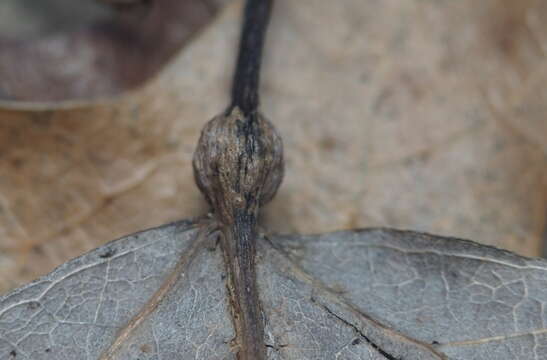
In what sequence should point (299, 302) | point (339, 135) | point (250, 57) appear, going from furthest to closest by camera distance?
1. point (339, 135)
2. point (250, 57)
3. point (299, 302)

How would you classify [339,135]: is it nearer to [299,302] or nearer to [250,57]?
[250,57]

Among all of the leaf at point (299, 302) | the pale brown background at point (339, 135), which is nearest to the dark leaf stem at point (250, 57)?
the pale brown background at point (339, 135)

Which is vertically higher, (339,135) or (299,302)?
(339,135)

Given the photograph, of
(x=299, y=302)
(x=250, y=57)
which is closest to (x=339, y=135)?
(x=250, y=57)

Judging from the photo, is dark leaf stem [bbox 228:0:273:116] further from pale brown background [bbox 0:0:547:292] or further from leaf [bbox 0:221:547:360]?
leaf [bbox 0:221:547:360]

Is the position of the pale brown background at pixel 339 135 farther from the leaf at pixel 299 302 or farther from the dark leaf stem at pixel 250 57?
the leaf at pixel 299 302

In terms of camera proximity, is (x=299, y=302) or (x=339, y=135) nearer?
(x=299, y=302)
